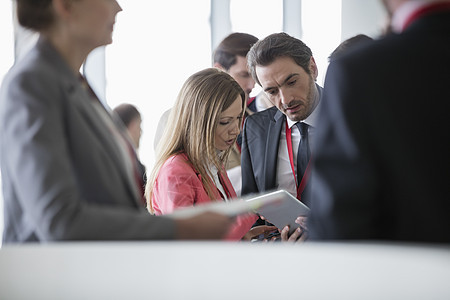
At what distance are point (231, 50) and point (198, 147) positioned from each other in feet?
4.59

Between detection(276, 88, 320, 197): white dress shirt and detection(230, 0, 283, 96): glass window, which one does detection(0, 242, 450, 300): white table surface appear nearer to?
detection(276, 88, 320, 197): white dress shirt

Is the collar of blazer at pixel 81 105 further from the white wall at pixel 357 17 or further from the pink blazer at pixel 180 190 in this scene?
the white wall at pixel 357 17

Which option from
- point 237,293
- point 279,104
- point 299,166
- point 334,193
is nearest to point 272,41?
point 279,104

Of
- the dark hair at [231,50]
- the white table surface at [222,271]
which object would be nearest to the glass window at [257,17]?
the dark hair at [231,50]

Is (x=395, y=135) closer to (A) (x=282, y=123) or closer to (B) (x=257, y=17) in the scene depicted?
(A) (x=282, y=123)

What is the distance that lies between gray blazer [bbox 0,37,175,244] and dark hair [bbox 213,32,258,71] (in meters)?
2.51

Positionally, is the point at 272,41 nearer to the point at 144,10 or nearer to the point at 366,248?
the point at 366,248

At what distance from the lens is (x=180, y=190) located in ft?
7.22

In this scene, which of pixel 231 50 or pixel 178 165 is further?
pixel 231 50

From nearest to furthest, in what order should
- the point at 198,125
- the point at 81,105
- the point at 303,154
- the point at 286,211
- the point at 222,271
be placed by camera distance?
the point at 222,271 < the point at 81,105 < the point at 286,211 < the point at 198,125 < the point at 303,154

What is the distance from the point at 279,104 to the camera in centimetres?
290

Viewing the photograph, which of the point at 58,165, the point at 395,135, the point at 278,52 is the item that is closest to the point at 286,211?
the point at 278,52

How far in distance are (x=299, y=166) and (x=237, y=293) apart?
189cm

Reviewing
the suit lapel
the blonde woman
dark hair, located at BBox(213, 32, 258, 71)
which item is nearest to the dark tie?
the suit lapel
